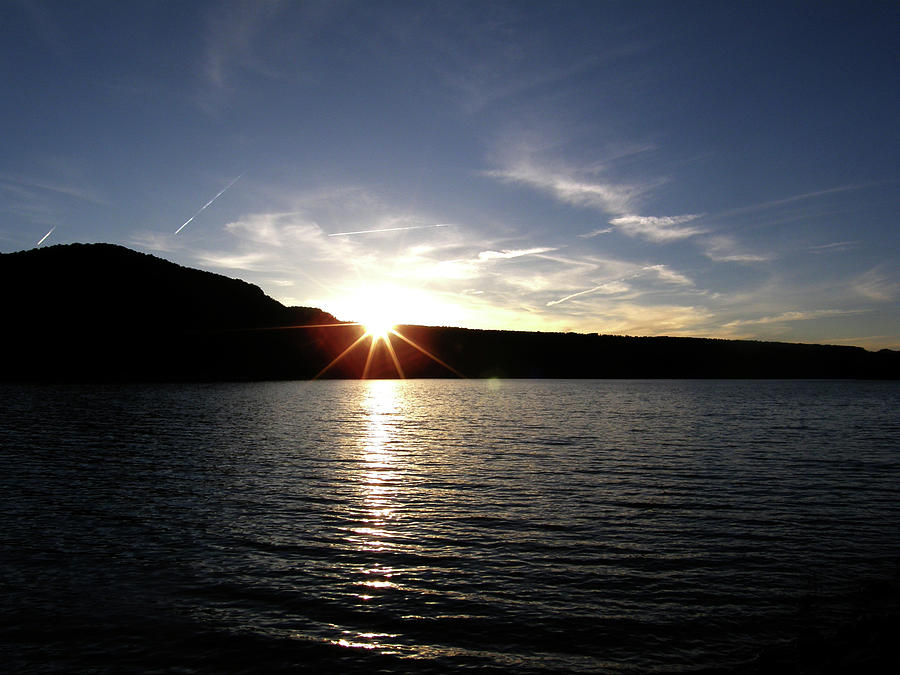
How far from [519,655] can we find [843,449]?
145 feet

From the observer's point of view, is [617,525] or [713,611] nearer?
[713,611]

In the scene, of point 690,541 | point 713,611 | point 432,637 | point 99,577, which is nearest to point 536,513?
point 690,541

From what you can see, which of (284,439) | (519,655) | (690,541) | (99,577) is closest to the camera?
(519,655)

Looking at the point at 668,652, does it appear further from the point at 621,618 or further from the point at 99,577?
the point at 99,577

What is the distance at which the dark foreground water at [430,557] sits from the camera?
1252 cm

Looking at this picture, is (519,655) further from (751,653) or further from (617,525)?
(617,525)

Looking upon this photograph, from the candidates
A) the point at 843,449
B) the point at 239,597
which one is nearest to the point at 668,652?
the point at 239,597

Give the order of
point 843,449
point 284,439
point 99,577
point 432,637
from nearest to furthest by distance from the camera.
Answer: point 432,637
point 99,577
point 843,449
point 284,439

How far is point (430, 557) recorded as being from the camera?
18.5 m

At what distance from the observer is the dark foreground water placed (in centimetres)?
1252

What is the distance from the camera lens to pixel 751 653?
12.2m

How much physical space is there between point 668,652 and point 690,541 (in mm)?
9002

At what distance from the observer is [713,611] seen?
14375 millimetres

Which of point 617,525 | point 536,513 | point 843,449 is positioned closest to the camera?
point 617,525
